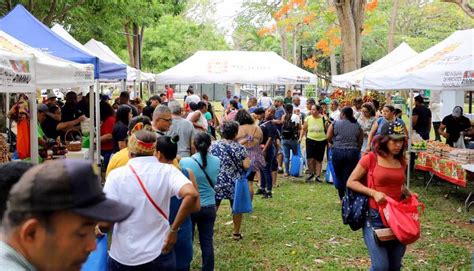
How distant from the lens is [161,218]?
12.7 ft

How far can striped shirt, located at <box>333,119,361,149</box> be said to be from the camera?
917 cm

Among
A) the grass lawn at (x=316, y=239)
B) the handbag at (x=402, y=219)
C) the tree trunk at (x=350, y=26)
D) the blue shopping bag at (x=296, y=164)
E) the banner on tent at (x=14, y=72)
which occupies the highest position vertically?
the tree trunk at (x=350, y=26)

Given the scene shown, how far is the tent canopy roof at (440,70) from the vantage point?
8883 millimetres

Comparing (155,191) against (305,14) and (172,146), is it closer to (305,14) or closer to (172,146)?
(172,146)

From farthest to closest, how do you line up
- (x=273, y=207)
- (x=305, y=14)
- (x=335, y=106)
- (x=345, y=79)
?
(x=305, y=14)
(x=345, y=79)
(x=335, y=106)
(x=273, y=207)

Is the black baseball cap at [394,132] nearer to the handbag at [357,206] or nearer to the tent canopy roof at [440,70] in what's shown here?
the handbag at [357,206]

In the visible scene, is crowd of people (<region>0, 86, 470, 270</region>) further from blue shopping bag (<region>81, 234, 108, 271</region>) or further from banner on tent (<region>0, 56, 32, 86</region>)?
banner on tent (<region>0, 56, 32, 86</region>)

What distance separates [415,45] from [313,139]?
31.6 metres

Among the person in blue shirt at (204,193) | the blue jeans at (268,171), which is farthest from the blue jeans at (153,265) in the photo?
the blue jeans at (268,171)

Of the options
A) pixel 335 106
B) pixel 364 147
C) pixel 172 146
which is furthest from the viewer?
pixel 335 106

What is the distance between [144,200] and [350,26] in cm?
1843

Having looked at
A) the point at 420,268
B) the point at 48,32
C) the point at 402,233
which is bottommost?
the point at 420,268

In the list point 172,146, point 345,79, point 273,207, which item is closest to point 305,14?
point 345,79

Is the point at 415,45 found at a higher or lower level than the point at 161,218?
higher
